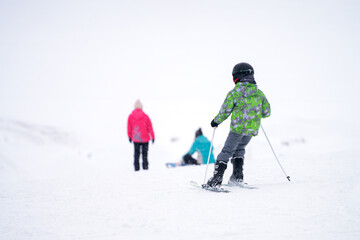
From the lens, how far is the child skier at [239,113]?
404cm

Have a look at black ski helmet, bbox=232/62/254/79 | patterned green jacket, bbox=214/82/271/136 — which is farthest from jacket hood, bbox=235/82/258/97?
black ski helmet, bbox=232/62/254/79

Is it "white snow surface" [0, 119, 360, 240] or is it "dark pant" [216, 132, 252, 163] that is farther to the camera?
"dark pant" [216, 132, 252, 163]

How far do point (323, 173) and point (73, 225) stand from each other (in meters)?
4.77

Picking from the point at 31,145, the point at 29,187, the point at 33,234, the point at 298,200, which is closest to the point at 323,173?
the point at 298,200

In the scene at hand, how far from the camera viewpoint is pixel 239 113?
4.07 metres

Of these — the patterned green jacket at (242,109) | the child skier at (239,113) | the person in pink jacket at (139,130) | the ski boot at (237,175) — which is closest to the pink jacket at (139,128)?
the person in pink jacket at (139,130)

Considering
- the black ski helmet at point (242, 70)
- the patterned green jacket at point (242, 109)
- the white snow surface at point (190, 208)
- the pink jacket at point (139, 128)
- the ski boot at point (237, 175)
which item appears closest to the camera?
the white snow surface at point (190, 208)

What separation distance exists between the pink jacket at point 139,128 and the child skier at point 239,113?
3724mm

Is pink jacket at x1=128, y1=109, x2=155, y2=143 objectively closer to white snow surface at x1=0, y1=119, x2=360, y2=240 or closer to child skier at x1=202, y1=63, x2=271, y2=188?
white snow surface at x1=0, y1=119, x2=360, y2=240

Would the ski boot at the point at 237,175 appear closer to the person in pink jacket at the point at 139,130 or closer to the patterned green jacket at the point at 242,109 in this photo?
the patterned green jacket at the point at 242,109

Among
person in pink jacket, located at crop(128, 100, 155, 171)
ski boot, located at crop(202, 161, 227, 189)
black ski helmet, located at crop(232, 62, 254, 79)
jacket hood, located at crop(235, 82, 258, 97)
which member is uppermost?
black ski helmet, located at crop(232, 62, 254, 79)

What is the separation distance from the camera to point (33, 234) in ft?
8.96

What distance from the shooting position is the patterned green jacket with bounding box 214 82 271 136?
4035 mm

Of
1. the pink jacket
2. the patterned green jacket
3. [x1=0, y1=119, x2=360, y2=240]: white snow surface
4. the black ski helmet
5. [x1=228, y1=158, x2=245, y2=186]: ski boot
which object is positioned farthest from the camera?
the pink jacket
